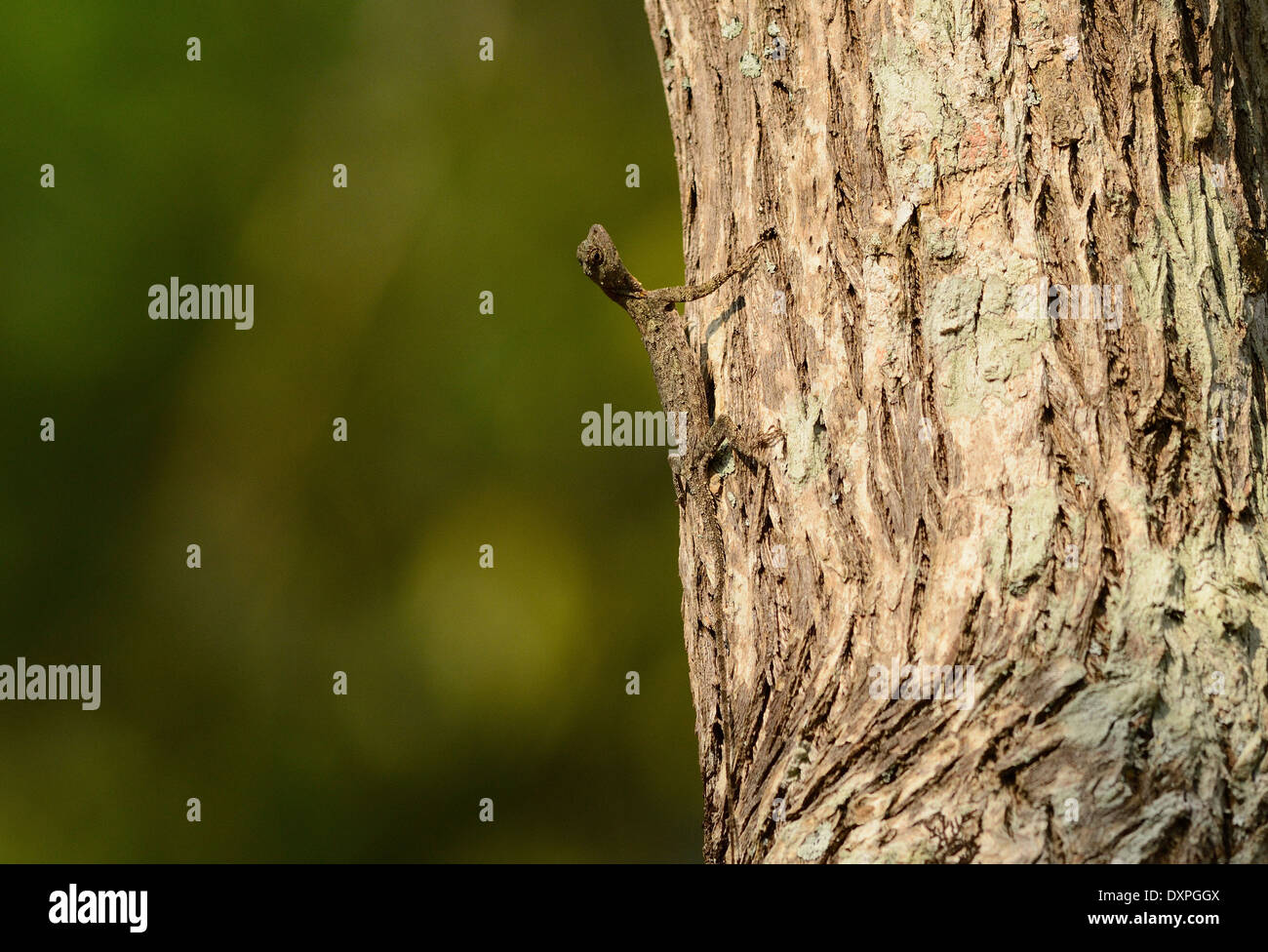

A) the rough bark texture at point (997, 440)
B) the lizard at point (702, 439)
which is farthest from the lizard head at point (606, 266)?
the rough bark texture at point (997, 440)

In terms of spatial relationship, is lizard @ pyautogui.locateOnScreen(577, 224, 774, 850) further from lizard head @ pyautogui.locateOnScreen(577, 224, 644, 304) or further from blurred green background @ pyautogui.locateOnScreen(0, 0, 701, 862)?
blurred green background @ pyautogui.locateOnScreen(0, 0, 701, 862)

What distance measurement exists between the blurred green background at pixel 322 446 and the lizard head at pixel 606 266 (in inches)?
78.6

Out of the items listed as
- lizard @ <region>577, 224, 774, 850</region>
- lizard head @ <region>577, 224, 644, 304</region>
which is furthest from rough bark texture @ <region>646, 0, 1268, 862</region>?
lizard head @ <region>577, 224, 644, 304</region>

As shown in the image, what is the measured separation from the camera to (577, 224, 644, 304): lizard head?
463cm

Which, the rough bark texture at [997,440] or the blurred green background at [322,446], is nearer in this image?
the rough bark texture at [997,440]

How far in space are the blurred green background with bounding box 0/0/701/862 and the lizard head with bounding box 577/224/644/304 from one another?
2.00 metres

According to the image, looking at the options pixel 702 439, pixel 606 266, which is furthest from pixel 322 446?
pixel 702 439

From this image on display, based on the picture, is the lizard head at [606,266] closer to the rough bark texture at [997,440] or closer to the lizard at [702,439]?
the lizard at [702,439]

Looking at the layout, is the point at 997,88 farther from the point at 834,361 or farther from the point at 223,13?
the point at 223,13

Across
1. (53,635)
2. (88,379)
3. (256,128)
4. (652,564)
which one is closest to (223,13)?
(256,128)

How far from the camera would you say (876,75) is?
2.57 meters

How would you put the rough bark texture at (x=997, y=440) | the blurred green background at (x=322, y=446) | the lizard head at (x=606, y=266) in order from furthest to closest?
1. the blurred green background at (x=322, y=446)
2. the lizard head at (x=606, y=266)
3. the rough bark texture at (x=997, y=440)

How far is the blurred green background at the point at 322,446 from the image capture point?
22.4 ft

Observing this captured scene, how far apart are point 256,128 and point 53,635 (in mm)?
3621
